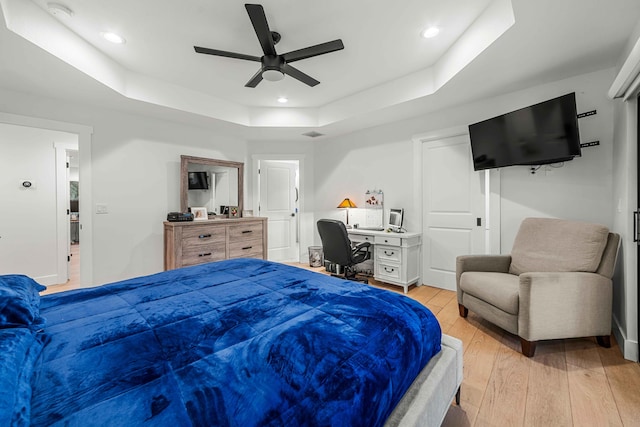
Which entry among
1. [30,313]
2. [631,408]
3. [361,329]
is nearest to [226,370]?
[361,329]

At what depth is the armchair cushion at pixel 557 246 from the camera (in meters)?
2.22

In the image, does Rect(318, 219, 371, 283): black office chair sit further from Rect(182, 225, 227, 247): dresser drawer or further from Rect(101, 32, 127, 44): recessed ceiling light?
Rect(101, 32, 127, 44): recessed ceiling light

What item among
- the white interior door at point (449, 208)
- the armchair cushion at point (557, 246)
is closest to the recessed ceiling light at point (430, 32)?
the white interior door at point (449, 208)

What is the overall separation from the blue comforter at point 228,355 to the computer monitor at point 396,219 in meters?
2.51

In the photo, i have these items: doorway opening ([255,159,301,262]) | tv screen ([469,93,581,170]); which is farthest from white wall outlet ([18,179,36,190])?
tv screen ([469,93,581,170])

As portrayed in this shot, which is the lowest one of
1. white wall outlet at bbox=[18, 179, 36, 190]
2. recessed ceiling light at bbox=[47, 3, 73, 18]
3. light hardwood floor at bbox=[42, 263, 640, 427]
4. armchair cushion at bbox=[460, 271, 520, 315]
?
light hardwood floor at bbox=[42, 263, 640, 427]

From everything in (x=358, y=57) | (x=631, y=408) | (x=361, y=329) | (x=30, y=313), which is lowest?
(x=631, y=408)

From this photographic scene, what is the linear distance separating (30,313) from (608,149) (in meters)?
4.11

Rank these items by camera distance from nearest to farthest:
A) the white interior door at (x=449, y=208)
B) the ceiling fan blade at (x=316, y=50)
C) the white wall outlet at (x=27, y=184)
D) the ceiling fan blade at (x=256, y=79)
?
the ceiling fan blade at (x=316, y=50)
the ceiling fan blade at (x=256, y=79)
the white interior door at (x=449, y=208)
the white wall outlet at (x=27, y=184)

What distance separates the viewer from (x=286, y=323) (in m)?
1.13

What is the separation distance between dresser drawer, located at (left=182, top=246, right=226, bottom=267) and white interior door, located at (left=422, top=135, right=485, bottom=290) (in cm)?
288

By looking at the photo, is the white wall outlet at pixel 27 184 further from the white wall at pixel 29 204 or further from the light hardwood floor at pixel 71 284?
the light hardwood floor at pixel 71 284

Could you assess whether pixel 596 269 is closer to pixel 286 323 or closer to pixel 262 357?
pixel 286 323

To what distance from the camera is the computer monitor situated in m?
3.96
